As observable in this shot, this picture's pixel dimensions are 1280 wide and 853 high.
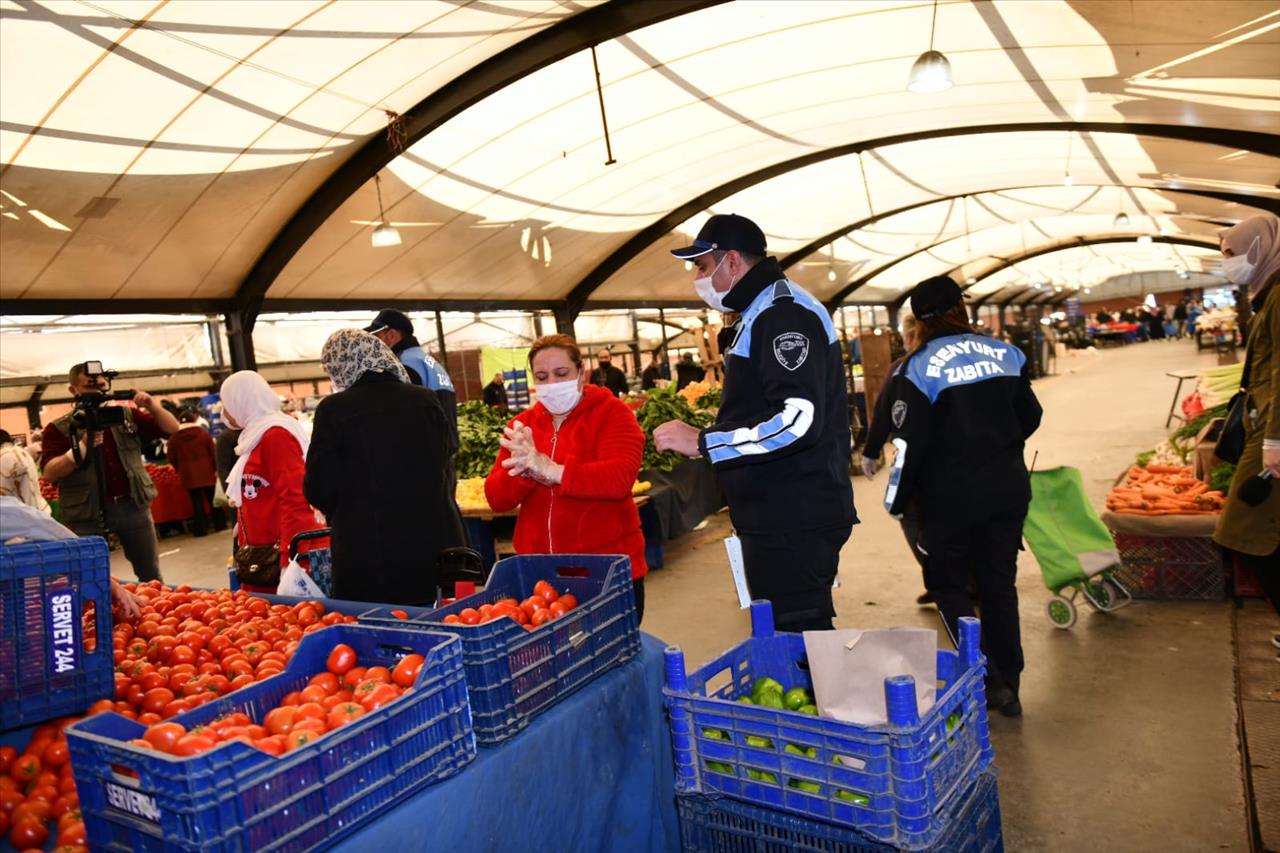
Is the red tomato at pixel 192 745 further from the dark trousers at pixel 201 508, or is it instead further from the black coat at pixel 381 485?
the dark trousers at pixel 201 508

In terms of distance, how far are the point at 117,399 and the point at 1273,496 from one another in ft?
20.5

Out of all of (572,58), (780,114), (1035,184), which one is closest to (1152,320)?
(1035,184)

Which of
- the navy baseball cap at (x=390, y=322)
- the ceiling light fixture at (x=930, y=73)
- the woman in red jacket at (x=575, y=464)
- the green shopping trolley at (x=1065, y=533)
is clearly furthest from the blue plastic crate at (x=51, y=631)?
the ceiling light fixture at (x=930, y=73)

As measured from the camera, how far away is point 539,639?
2.04 m

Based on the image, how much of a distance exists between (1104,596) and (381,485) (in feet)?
13.7

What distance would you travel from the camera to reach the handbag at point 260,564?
3.89 m

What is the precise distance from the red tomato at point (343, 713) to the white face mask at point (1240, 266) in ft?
10.9

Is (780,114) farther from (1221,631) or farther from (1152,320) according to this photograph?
(1152,320)

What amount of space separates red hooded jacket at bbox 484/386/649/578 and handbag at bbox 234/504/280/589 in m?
1.28

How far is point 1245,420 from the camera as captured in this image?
3307 mm

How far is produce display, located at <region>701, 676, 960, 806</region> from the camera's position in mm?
1744

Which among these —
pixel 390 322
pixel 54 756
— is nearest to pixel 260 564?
pixel 390 322

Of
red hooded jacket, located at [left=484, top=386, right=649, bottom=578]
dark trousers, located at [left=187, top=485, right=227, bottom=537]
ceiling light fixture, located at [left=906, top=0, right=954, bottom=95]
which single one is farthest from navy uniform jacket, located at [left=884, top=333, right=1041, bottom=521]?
dark trousers, located at [left=187, top=485, right=227, bottom=537]

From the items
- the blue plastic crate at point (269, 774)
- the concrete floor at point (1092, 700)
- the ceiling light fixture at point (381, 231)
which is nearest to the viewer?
the blue plastic crate at point (269, 774)
